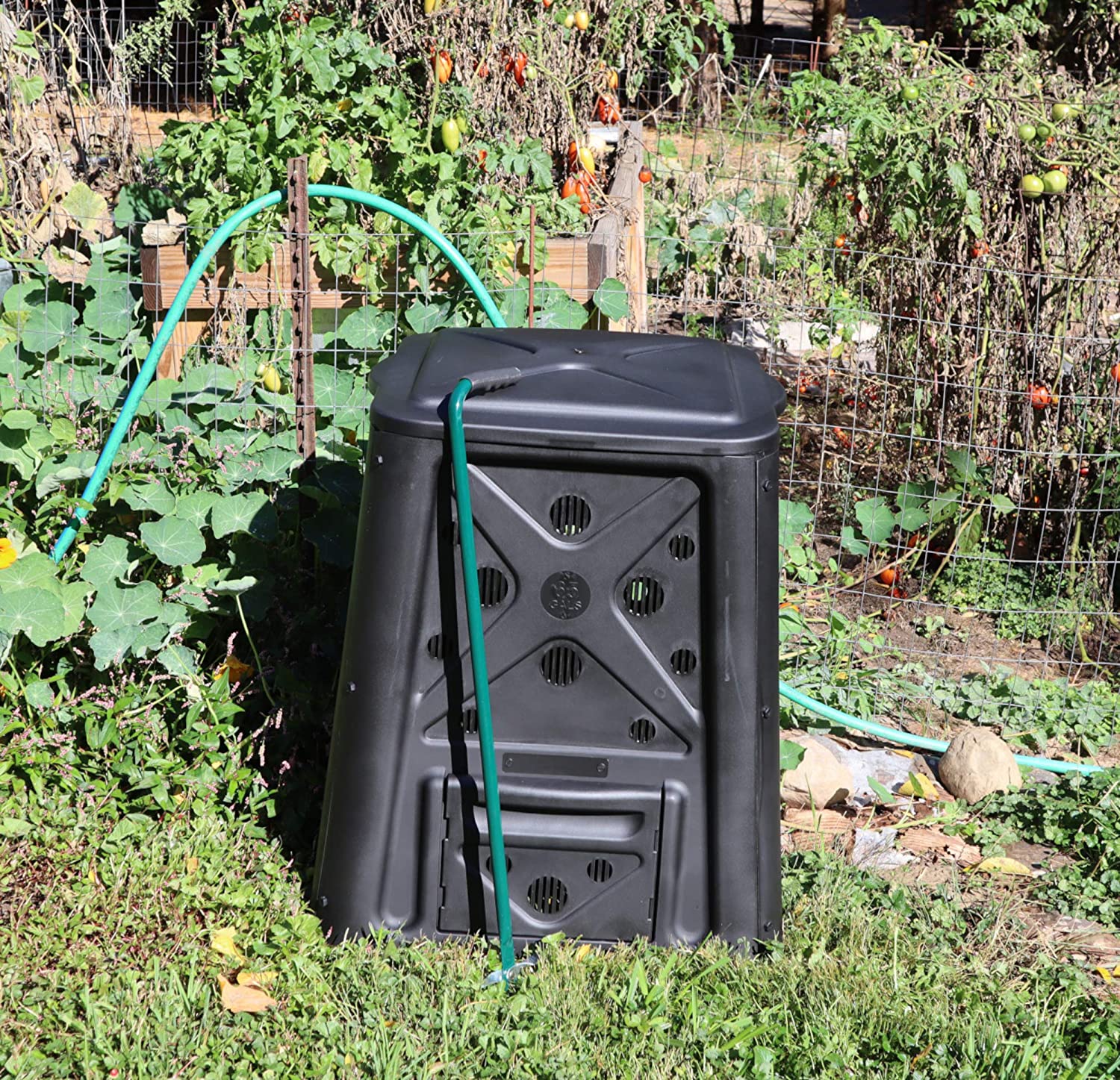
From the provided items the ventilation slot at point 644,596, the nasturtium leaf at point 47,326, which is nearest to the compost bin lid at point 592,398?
the ventilation slot at point 644,596

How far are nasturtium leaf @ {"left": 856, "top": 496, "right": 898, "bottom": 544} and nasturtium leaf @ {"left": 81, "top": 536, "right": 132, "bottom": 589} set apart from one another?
2369mm

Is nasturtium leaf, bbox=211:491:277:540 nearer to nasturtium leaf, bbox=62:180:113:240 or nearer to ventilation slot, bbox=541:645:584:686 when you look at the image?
ventilation slot, bbox=541:645:584:686

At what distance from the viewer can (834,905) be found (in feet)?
9.65

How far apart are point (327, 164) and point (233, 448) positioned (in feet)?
4.43

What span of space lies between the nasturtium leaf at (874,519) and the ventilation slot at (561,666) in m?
2.01

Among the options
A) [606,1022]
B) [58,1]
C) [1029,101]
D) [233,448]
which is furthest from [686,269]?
[58,1]

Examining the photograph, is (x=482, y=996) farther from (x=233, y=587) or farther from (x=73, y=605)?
(x=73, y=605)

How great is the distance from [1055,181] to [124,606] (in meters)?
3.32

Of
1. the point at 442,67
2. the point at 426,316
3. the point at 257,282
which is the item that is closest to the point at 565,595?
the point at 426,316

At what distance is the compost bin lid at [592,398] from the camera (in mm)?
2490

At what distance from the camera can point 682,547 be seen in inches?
102

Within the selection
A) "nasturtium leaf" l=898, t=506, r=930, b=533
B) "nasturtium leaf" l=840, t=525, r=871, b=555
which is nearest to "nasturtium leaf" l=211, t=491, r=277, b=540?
"nasturtium leaf" l=840, t=525, r=871, b=555

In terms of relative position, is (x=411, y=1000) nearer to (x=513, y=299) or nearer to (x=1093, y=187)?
(x=513, y=299)

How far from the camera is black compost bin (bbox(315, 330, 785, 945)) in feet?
8.30
